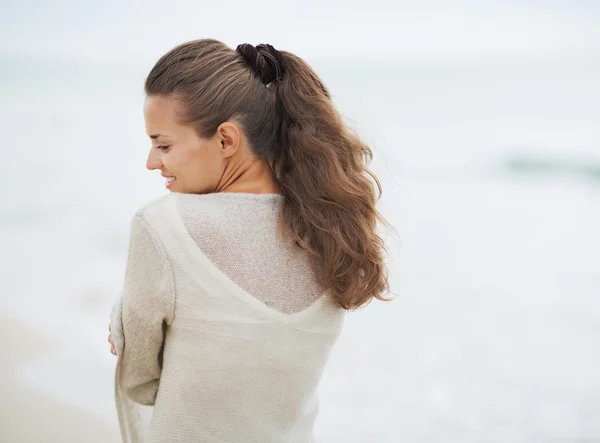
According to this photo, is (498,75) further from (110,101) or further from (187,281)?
(187,281)

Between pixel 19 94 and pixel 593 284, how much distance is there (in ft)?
21.9

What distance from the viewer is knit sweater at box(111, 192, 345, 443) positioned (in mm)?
1077

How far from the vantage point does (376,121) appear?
8781 millimetres

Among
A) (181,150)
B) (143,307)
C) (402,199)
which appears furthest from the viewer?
(402,199)

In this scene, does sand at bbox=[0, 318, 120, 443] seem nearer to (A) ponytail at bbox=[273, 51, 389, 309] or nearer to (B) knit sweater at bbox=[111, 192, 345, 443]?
(B) knit sweater at bbox=[111, 192, 345, 443]

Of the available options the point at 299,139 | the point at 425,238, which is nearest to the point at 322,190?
the point at 299,139

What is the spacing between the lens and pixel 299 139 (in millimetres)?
1215

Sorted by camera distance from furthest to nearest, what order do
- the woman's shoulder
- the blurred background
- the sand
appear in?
the blurred background, the sand, the woman's shoulder

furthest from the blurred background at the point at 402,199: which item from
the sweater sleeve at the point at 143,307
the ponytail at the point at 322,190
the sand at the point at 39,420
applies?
the sweater sleeve at the point at 143,307

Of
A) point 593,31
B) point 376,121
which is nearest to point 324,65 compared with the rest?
point 376,121

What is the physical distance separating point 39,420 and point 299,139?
188cm

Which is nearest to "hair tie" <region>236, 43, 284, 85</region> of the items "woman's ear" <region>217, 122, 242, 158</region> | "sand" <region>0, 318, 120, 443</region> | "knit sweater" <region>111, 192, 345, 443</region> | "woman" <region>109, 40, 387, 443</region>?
"woman" <region>109, 40, 387, 443</region>

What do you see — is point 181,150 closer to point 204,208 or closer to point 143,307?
point 204,208

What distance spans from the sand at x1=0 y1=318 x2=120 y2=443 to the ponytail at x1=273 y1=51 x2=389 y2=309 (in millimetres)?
1714
